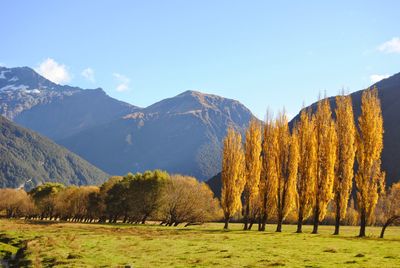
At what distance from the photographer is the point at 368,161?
5300 centimetres

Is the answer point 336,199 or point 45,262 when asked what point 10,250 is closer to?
point 45,262

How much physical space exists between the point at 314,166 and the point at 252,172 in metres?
11.7

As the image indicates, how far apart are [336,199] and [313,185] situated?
352 cm

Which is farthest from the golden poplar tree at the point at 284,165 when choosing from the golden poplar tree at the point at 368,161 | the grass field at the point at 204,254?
the grass field at the point at 204,254

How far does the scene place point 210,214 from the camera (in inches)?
3964

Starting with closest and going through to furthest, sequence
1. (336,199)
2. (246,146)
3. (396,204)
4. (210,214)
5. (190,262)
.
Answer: (190,262) → (396,204) → (336,199) → (246,146) → (210,214)

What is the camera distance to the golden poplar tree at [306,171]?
2277 inches

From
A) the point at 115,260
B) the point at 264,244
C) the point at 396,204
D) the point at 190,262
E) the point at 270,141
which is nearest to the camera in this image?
the point at 190,262

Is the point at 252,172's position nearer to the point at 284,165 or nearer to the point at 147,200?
the point at 284,165

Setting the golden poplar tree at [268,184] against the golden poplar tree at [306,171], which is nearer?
the golden poplar tree at [306,171]

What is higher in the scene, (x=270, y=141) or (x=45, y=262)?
(x=270, y=141)

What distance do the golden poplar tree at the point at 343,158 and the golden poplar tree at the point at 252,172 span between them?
45.2ft

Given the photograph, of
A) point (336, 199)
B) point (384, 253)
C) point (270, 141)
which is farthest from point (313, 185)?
point (384, 253)

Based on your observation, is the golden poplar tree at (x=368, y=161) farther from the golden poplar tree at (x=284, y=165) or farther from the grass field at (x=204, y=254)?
the grass field at (x=204, y=254)
